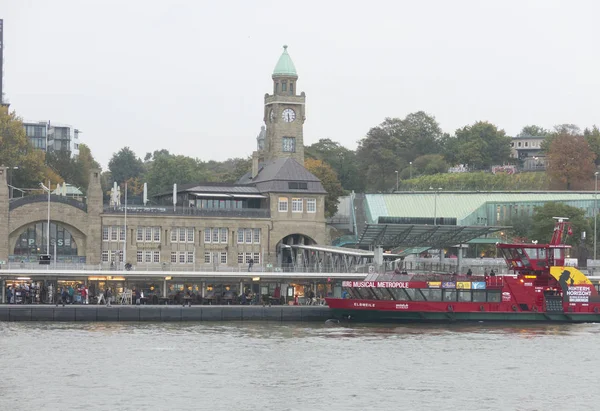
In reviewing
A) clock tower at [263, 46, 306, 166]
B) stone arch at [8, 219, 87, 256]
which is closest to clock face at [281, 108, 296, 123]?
clock tower at [263, 46, 306, 166]

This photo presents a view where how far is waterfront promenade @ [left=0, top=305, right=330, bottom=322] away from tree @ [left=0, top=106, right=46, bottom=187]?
52.1 metres

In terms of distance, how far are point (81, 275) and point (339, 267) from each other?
70.9 feet

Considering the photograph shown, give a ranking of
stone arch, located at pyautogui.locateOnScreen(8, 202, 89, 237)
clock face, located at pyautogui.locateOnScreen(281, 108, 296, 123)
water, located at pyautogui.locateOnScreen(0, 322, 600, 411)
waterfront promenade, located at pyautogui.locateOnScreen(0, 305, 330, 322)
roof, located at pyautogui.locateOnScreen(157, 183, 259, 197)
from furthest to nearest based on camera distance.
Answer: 1. clock face, located at pyautogui.locateOnScreen(281, 108, 296, 123)
2. roof, located at pyautogui.locateOnScreen(157, 183, 259, 197)
3. stone arch, located at pyautogui.locateOnScreen(8, 202, 89, 237)
4. waterfront promenade, located at pyautogui.locateOnScreen(0, 305, 330, 322)
5. water, located at pyautogui.locateOnScreen(0, 322, 600, 411)

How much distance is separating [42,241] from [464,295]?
136 feet

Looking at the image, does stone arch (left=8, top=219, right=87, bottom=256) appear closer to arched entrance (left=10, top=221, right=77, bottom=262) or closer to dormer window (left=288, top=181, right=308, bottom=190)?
arched entrance (left=10, top=221, right=77, bottom=262)

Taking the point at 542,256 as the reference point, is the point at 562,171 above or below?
above

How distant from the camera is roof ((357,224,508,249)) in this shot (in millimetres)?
108938

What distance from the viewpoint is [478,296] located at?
101 metres

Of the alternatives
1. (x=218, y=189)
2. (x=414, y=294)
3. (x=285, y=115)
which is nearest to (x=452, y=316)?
(x=414, y=294)

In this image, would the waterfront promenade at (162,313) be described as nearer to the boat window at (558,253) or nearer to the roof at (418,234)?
the roof at (418,234)

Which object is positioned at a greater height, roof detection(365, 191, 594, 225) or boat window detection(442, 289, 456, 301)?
roof detection(365, 191, 594, 225)

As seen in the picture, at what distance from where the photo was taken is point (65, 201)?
400 ft

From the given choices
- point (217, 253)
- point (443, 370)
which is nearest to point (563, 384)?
point (443, 370)

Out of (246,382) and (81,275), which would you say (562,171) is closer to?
(81,275)
